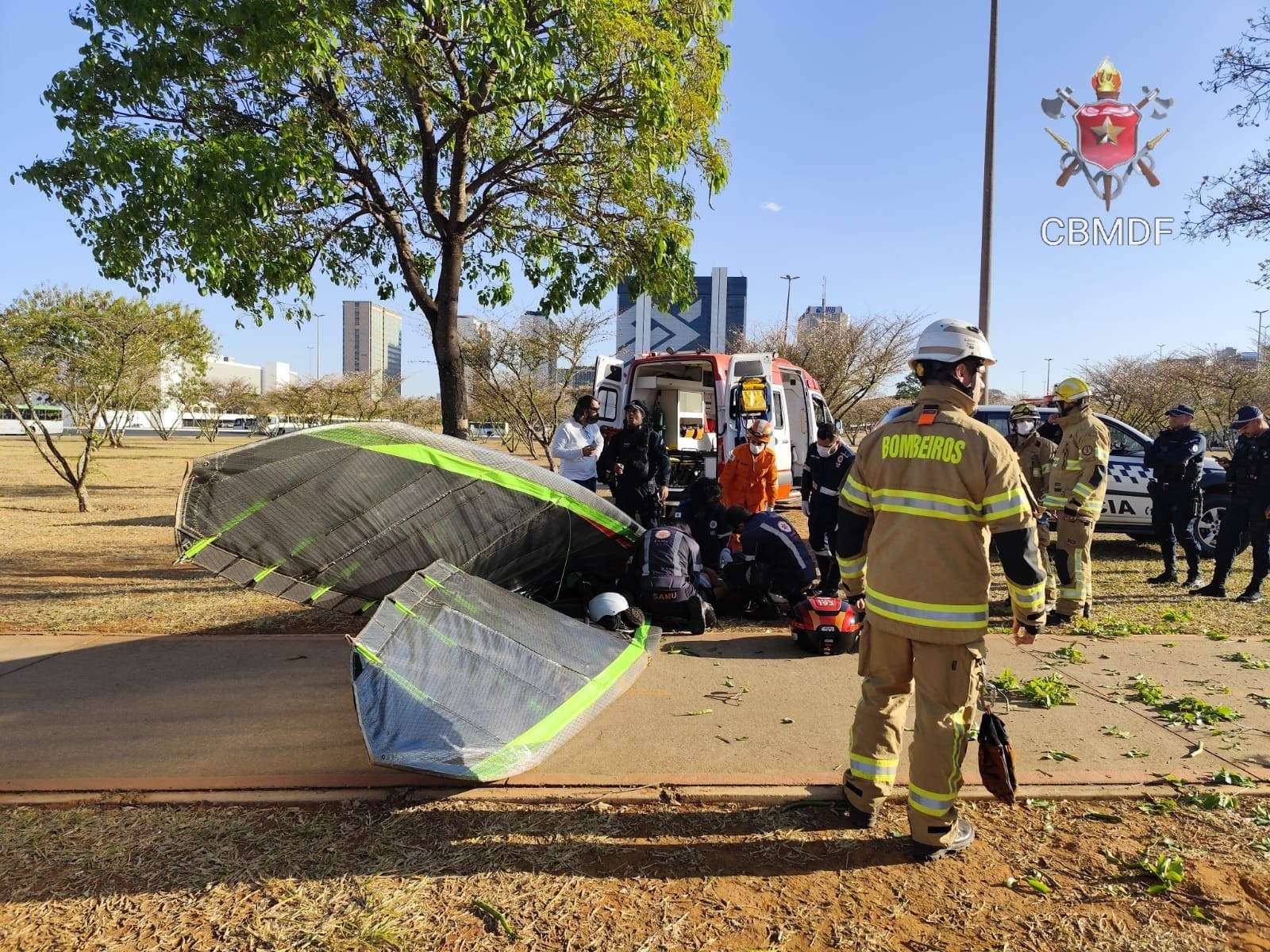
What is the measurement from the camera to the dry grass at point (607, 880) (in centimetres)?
250

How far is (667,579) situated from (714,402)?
19.9 feet

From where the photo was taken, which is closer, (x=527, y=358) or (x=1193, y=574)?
(x=1193, y=574)

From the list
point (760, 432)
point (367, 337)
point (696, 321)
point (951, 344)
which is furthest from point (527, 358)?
point (367, 337)

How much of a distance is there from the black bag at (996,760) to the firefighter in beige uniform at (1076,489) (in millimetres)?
3828

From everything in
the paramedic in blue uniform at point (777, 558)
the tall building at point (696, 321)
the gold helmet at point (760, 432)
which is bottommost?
the paramedic in blue uniform at point (777, 558)

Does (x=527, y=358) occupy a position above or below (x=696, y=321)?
below

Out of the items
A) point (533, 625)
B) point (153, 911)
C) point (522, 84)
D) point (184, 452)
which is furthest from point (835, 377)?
point (184, 452)

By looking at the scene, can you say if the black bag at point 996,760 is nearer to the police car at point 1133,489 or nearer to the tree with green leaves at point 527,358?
the police car at point 1133,489

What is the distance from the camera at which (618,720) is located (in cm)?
421

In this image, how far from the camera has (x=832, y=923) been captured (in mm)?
2568

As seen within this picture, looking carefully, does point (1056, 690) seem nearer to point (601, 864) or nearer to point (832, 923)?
point (832, 923)

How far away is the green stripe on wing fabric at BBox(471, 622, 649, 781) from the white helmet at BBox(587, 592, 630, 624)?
31.6 inches

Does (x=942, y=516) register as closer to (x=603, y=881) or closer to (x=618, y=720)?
(x=603, y=881)

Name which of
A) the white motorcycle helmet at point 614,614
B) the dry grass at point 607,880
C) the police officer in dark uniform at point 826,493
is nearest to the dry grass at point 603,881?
the dry grass at point 607,880
